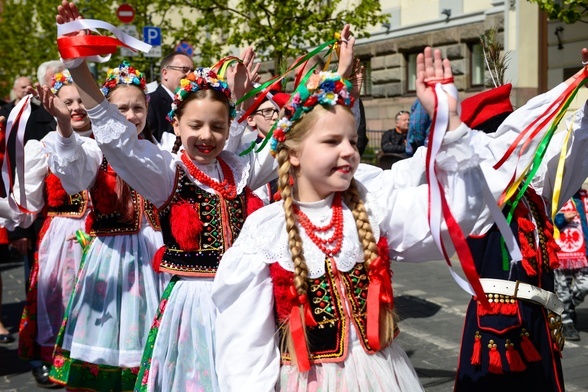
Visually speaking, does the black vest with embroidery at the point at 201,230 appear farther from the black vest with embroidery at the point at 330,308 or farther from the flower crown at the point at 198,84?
the black vest with embroidery at the point at 330,308

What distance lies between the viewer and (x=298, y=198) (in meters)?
3.29

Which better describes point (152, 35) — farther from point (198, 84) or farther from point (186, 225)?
point (186, 225)

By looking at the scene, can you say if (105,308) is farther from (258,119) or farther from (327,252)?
(327,252)

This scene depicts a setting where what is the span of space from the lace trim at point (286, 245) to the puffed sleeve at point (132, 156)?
1.01 meters

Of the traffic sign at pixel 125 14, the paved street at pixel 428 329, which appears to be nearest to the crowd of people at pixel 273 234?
the paved street at pixel 428 329

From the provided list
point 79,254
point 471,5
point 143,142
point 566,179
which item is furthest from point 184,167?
point 471,5

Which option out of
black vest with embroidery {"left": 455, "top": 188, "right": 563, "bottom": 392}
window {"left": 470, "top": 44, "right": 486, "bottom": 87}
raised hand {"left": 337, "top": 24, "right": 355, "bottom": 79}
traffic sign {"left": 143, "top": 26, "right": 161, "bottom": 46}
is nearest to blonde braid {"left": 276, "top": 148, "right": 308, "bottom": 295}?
raised hand {"left": 337, "top": 24, "right": 355, "bottom": 79}

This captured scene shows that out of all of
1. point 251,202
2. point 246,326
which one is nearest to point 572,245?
point 251,202

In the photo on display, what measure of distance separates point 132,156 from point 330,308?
136 cm

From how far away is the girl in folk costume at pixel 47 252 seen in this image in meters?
6.15

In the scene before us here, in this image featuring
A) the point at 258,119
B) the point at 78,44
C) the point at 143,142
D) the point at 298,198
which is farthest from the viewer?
the point at 258,119

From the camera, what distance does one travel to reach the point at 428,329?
7324 mm

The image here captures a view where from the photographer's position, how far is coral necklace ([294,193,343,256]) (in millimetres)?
3166

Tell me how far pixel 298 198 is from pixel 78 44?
1238 mm
